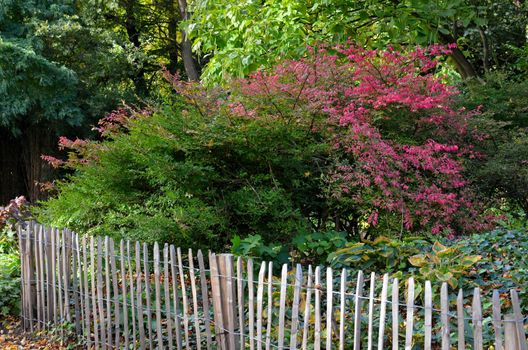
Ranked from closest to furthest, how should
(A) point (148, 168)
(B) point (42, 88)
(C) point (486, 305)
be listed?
(C) point (486, 305)
(A) point (148, 168)
(B) point (42, 88)

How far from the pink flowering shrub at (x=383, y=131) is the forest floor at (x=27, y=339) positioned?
285cm

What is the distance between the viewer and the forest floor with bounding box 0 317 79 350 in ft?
18.5

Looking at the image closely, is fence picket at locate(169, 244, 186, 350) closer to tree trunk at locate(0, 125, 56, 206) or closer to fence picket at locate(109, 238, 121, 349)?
Result: fence picket at locate(109, 238, 121, 349)

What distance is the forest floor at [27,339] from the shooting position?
5629mm

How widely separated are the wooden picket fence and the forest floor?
0.13 metres

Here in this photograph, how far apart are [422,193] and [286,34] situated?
4.02 meters

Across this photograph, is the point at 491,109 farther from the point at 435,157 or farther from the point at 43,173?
the point at 43,173

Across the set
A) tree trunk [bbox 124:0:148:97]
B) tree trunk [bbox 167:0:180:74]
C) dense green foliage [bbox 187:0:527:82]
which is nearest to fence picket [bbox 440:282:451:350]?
dense green foliage [bbox 187:0:527:82]

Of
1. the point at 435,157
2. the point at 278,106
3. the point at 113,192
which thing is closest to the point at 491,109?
the point at 435,157

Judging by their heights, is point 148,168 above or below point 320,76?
below

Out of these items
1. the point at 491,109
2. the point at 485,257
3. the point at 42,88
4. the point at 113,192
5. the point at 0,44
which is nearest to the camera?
the point at 485,257

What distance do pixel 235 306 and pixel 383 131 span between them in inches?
151

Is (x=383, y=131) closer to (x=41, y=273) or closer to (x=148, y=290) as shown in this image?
(x=148, y=290)

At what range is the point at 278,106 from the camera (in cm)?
666
